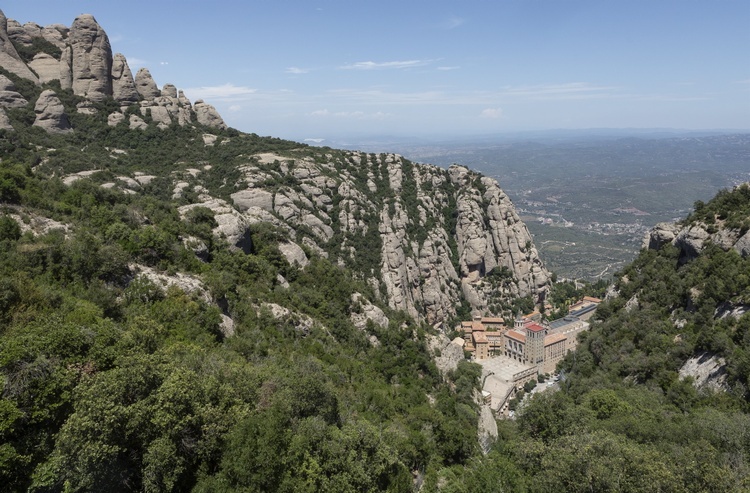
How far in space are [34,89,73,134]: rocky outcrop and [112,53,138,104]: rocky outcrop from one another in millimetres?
13023

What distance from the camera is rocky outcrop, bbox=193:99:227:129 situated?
83.4 metres

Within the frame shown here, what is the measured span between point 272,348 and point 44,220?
16538mm

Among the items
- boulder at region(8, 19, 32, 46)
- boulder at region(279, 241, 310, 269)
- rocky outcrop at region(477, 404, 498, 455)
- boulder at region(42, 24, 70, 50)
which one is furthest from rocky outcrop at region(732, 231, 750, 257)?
boulder at region(8, 19, 32, 46)

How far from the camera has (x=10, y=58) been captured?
63750 mm

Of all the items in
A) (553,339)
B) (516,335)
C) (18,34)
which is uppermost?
(18,34)

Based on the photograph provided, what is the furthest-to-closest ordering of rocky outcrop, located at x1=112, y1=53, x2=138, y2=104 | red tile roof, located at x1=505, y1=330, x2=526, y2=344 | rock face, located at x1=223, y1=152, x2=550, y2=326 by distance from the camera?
rocky outcrop, located at x1=112, y1=53, x2=138, y2=104 → red tile roof, located at x1=505, y1=330, x2=526, y2=344 → rock face, located at x1=223, y1=152, x2=550, y2=326

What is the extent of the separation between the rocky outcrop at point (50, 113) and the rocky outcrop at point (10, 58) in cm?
892

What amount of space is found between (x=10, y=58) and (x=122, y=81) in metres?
15.1

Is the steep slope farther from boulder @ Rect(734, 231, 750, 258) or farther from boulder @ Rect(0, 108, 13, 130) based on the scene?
boulder @ Rect(734, 231, 750, 258)

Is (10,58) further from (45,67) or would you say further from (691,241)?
(691,241)

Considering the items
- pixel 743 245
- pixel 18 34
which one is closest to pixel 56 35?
pixel 18 34

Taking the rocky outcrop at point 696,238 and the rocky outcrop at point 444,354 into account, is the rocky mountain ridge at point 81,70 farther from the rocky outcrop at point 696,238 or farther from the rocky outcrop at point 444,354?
the rocky outcrop at point 696,238

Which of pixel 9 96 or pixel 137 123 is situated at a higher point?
pixel 9 96

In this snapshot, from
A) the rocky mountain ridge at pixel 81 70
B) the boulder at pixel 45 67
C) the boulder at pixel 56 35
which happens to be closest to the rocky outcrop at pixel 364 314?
the rocky mountain ridge at pixel 81 70
